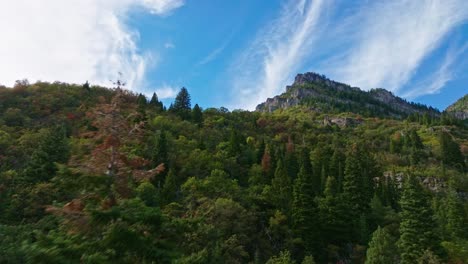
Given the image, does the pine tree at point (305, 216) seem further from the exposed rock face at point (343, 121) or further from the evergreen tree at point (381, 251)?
the exposed rock face at point (343, 121)

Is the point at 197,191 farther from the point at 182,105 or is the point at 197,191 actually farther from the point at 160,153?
the point at 182,105

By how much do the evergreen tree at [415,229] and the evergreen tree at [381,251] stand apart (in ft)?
4.83

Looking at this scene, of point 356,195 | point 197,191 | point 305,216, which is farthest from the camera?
point 356,195

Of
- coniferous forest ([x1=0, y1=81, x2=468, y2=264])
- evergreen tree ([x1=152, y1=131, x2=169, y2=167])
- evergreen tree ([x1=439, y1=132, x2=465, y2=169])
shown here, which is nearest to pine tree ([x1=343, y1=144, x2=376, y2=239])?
coniferous forest ([x1=0, y1=81, x2=468, y2=264])

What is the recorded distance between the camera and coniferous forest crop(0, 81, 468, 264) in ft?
30.6

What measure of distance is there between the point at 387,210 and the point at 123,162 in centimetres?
4492

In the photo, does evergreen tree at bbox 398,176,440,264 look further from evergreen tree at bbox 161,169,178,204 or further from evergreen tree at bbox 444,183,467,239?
evergreen tree at bbox 161,169,178,204

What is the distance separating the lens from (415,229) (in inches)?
1373

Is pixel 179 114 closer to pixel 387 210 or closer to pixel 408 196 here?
pixel 387 210

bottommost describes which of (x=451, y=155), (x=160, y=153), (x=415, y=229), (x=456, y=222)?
(x=415, y=229)

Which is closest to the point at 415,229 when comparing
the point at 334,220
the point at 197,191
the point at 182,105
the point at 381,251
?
the point at 381,251

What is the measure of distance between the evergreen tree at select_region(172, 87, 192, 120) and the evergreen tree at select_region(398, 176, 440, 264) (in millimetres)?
60690

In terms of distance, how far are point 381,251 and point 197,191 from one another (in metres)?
20.1

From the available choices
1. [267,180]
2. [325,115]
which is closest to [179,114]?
[267,180]
